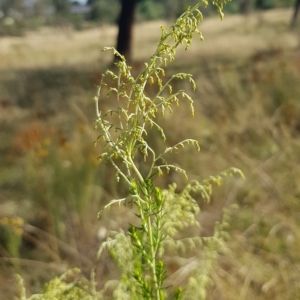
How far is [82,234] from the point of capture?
2.71 m

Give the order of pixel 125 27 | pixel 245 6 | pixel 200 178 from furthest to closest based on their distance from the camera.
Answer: pixel 245 6
pixel 125 27
pixel 200 178

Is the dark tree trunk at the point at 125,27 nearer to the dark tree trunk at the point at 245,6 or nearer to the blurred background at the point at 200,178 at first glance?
the blurred background at the point at 200,178

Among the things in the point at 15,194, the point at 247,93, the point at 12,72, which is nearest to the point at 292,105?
the point at 247,93

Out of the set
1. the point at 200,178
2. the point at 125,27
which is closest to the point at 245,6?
the point at 125,27

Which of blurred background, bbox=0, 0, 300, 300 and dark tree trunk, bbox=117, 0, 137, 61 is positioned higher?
dark tree trunk, bbox=117, 0, 137, 61

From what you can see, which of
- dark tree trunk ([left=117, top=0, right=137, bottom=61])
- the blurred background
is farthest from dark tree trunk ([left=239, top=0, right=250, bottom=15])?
the blurred background

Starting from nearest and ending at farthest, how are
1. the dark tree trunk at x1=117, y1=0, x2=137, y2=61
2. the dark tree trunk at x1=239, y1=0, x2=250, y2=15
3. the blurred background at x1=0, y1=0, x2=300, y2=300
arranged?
the blurred background at x1=0, y1=0, x2=300, y2=300 < the dark tree trunk at x1=117, y1=0, x2=137, y2=61 < the dark tree trunk at x1=239, y1=0, x2=250, y2=15

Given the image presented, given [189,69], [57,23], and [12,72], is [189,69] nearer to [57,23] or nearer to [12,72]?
[12,72]

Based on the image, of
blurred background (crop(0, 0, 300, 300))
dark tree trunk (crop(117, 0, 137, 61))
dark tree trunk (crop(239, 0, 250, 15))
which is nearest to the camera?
blurred background (crop(0, 0, 300, 300))

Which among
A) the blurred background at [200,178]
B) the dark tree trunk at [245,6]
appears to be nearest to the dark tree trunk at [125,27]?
the blurred background at [200,178]

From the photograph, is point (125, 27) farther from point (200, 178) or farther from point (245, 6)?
point (245, 6)

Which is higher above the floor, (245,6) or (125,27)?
(245,6)

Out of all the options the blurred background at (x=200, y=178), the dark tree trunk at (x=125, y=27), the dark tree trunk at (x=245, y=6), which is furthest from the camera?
the dark tree trunk at (x=245, y=6)

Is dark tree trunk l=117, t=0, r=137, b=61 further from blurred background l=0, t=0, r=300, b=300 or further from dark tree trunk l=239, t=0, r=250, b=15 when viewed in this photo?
dark tree trunk l=239, t=0, r=250, b=15
